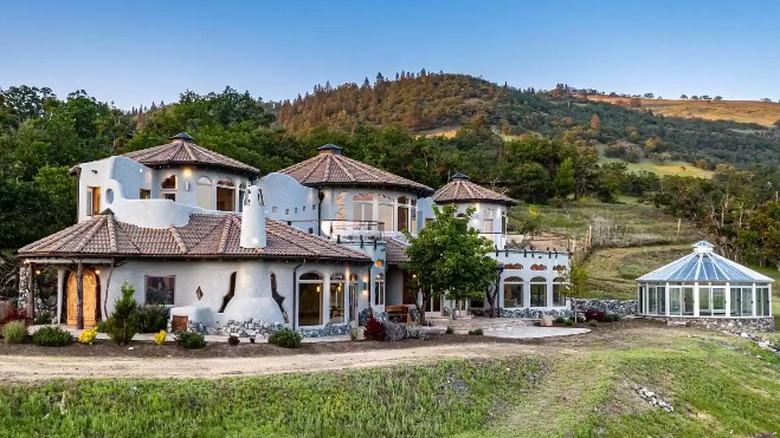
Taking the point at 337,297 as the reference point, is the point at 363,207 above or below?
above

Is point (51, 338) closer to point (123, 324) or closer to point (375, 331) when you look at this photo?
point (123, 324)

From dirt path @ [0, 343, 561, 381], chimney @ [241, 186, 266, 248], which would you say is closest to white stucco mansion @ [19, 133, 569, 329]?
chimney @ [241, 186, 266, 248]

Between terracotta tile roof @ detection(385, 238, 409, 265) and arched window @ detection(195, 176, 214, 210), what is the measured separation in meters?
8.22

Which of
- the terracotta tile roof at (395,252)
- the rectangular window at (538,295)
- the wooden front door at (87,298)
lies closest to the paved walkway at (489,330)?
the wooden front door at (87,298)

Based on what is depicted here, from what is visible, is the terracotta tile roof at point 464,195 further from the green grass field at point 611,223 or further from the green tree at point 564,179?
the green tree at point 564,179

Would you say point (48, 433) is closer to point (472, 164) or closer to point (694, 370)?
point (694, 370)

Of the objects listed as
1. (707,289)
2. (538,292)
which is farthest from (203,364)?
(707,289)

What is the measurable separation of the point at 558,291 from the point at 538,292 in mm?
1373

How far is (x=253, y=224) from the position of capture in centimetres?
2517

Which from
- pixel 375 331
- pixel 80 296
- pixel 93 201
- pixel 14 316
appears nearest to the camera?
pixel 80 296

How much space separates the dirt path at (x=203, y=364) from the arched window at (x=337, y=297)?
5.16 m

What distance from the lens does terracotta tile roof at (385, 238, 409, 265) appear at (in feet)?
108

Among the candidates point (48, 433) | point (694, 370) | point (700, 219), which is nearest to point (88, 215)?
point (48, 433)

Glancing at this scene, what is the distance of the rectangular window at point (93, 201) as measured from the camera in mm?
29375
